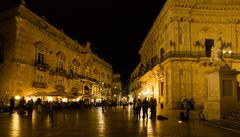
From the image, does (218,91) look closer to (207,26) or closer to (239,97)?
(239,97)

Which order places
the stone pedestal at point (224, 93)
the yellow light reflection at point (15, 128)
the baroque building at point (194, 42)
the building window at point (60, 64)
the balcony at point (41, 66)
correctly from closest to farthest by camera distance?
the yellow light reflection at point (15, 128)
the stone pedestal at point (224, 93)
the baroque building at point (194, 42)
the balcony at point (41, 66)
the building window at point (60, 64)

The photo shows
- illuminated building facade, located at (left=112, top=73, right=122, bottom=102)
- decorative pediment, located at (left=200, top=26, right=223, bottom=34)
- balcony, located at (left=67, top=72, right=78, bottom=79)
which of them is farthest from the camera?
illuminated building facade, located at (left=112, top=73, right=122, bottom=102)

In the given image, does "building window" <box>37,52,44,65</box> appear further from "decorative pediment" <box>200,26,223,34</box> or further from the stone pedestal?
the stone pedestal

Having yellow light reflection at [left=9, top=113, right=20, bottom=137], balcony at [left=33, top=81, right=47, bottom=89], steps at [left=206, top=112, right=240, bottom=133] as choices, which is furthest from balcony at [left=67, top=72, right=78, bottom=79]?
steps at [left=206, top=112, right=240, bottom=133]

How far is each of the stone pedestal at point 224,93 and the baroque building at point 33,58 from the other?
708 inches

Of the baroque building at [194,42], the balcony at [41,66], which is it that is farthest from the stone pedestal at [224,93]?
the balcony at [41,66]

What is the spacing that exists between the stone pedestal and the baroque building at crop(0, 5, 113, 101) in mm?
17982

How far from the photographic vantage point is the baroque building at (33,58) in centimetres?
2848

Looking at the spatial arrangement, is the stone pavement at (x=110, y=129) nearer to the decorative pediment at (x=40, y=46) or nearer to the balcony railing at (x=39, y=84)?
the balcony railing at (x=39, y=84)

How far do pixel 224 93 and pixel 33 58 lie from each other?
22.9 meters

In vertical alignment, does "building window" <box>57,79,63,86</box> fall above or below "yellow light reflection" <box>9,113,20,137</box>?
above

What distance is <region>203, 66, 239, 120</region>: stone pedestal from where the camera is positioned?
525 inches

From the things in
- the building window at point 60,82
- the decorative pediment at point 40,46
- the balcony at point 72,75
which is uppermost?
the decorative pediment at point 40,46

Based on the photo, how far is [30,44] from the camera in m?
30.8
